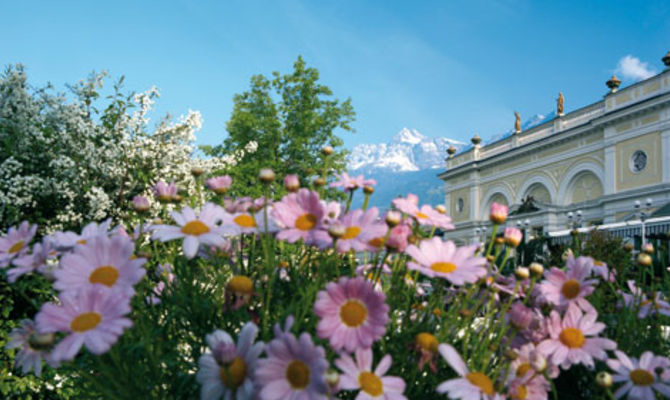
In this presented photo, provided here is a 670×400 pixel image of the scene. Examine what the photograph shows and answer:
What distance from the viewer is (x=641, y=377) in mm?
910

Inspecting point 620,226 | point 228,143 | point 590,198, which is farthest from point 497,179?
point 228,143

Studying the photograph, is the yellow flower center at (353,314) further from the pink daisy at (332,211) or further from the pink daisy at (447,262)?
the pink daisy at (332,211)

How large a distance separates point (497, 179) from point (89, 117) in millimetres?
25847

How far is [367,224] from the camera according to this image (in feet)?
3.05

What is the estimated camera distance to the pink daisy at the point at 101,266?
2.48 ft

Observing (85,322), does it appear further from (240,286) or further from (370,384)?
(370,384)

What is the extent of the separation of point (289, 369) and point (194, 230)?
0.37 m

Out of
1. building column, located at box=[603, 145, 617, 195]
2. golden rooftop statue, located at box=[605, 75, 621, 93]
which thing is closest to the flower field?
building column, located at box=[603, 145, 617, 195]

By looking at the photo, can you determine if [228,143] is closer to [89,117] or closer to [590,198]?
[89,117]

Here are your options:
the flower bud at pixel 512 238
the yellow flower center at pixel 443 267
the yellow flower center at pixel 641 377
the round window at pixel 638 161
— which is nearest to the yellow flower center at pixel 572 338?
the yellow flower center at pixel 641 377

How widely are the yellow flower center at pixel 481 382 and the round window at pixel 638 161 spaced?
22.3 metres

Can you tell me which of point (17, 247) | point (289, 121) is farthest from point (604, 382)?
point (289, 121)

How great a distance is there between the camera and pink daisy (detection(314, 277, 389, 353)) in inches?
28.0

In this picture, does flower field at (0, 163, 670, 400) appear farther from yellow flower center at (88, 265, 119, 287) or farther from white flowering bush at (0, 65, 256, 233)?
white flowering bush at (0, 65, 256, 233)
